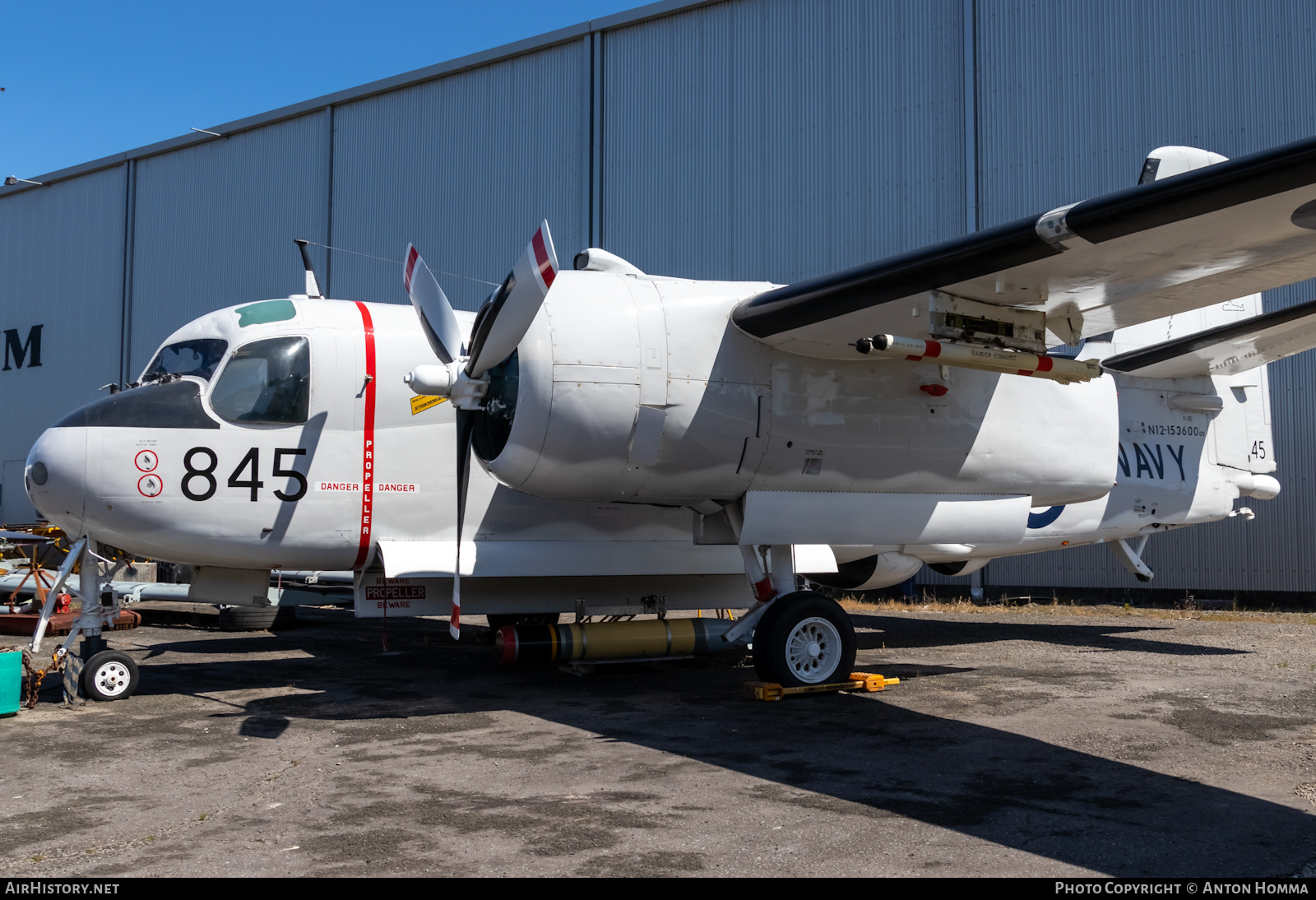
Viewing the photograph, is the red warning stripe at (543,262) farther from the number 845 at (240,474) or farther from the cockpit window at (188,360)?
the cockpit window at (188,360)

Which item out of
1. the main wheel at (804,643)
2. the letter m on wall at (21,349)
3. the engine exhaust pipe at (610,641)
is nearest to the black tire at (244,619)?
the engine exhaust pipe at (610,641)

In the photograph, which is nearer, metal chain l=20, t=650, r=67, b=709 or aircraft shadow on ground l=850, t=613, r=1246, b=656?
metal chain l=20, t=650, r=67, b=709

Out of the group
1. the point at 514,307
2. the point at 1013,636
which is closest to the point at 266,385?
the point at 514,307

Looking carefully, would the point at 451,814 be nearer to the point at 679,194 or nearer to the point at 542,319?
the point at 542,319

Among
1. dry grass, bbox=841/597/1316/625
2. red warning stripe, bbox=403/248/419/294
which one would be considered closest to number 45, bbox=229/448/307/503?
red warning stripe, bbox=403/248/419/294

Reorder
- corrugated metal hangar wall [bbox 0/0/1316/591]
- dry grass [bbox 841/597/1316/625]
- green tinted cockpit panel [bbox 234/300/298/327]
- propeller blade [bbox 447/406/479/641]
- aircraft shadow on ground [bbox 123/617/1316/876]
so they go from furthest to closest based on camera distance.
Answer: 1. corrugated metal hangar wall [bbox 0/0/1316/591]
2. dry grass [bbox 841/597/1316/625]
3. green tinted cockpit panel [bbox 234/300/298/327]
4. propeller blade [bbox 447/406/479/641]
5. aircraft shadow on ground [bbox 123/617/1316/876]

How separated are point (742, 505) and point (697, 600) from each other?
223 centimetres

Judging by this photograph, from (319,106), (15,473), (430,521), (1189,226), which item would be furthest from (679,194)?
(15,473)

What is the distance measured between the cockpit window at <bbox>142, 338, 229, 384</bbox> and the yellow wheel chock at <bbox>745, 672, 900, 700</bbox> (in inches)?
237

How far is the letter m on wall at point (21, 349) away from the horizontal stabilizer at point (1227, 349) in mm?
36558

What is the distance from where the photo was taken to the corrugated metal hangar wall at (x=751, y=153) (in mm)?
18266

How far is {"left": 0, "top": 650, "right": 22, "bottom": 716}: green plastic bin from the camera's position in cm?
841

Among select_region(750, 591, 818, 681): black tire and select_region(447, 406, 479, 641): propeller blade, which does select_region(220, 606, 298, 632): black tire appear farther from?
select_region(750, 591, 818, 681): black tire

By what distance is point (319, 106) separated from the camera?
29312 mm
